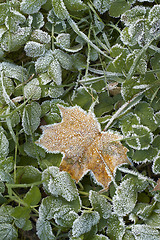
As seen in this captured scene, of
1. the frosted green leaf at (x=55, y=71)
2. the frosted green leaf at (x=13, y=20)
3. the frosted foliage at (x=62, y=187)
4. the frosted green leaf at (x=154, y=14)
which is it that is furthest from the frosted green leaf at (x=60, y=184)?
the frosted green leaf at (x=154, y=14)

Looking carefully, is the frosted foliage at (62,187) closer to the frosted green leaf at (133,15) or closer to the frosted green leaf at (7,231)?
the frosted green leaf at (7,231)

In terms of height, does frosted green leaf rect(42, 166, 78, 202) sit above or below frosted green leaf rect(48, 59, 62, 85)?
below

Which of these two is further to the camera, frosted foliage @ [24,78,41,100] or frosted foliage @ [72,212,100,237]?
frosted foliage @ [24,78,41,100]

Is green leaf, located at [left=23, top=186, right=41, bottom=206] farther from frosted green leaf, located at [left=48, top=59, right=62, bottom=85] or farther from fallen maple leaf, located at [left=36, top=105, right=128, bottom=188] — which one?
frosted green leaf, located at [left=48, top=59, right=62, bottom=85]

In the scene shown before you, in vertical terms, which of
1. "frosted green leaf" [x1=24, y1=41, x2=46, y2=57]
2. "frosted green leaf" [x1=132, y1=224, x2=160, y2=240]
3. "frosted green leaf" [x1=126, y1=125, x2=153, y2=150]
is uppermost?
"frosted green leaf" [x1=24, y1=41, x2=46, y2=57]

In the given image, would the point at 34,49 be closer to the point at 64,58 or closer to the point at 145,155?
the point at 64,58

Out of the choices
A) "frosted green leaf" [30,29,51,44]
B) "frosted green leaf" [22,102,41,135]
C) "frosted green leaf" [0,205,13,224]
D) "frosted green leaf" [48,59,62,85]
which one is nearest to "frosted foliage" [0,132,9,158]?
"frosted green leaf" [22,102,41,135]

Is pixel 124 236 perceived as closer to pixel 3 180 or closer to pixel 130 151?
pixel 130 151

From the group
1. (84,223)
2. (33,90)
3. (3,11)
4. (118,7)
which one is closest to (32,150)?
(33,90)

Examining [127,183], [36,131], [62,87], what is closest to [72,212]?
[127,183]
